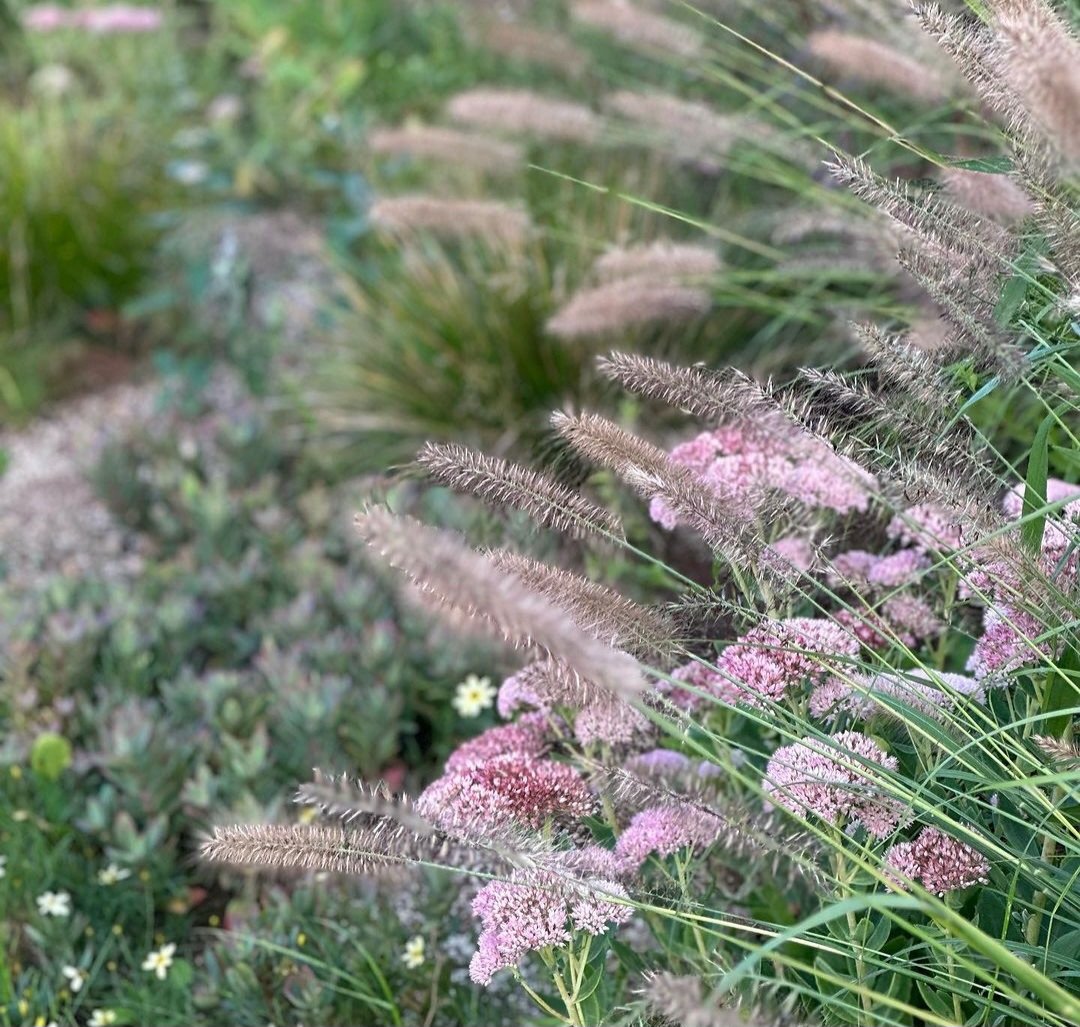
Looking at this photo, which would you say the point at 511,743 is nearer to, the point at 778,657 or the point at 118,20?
the point at 778,657

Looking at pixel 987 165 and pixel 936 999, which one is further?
pixel 987 165

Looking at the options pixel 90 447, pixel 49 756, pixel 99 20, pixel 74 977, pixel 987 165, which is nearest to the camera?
A: pixel 987 165

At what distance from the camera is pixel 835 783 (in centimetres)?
144

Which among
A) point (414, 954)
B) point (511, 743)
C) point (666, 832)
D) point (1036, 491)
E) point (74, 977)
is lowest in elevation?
point (74, 977)

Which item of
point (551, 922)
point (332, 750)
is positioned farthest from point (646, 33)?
point (551, 922)

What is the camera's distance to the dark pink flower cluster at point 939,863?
1460 millimetres

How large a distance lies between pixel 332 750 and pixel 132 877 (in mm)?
437

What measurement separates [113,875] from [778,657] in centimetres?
143

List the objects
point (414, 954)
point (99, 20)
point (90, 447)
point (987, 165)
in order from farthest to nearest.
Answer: point (99, 20), point (90, 447), point (414, 954), point (987, 165)

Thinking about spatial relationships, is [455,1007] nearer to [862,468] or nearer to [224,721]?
[224,721]

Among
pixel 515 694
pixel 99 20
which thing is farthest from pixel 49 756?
pixel 99 20

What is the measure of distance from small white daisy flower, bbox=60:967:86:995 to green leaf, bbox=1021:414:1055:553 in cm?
165

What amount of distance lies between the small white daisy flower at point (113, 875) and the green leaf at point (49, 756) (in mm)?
250

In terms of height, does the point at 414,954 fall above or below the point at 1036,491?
below
